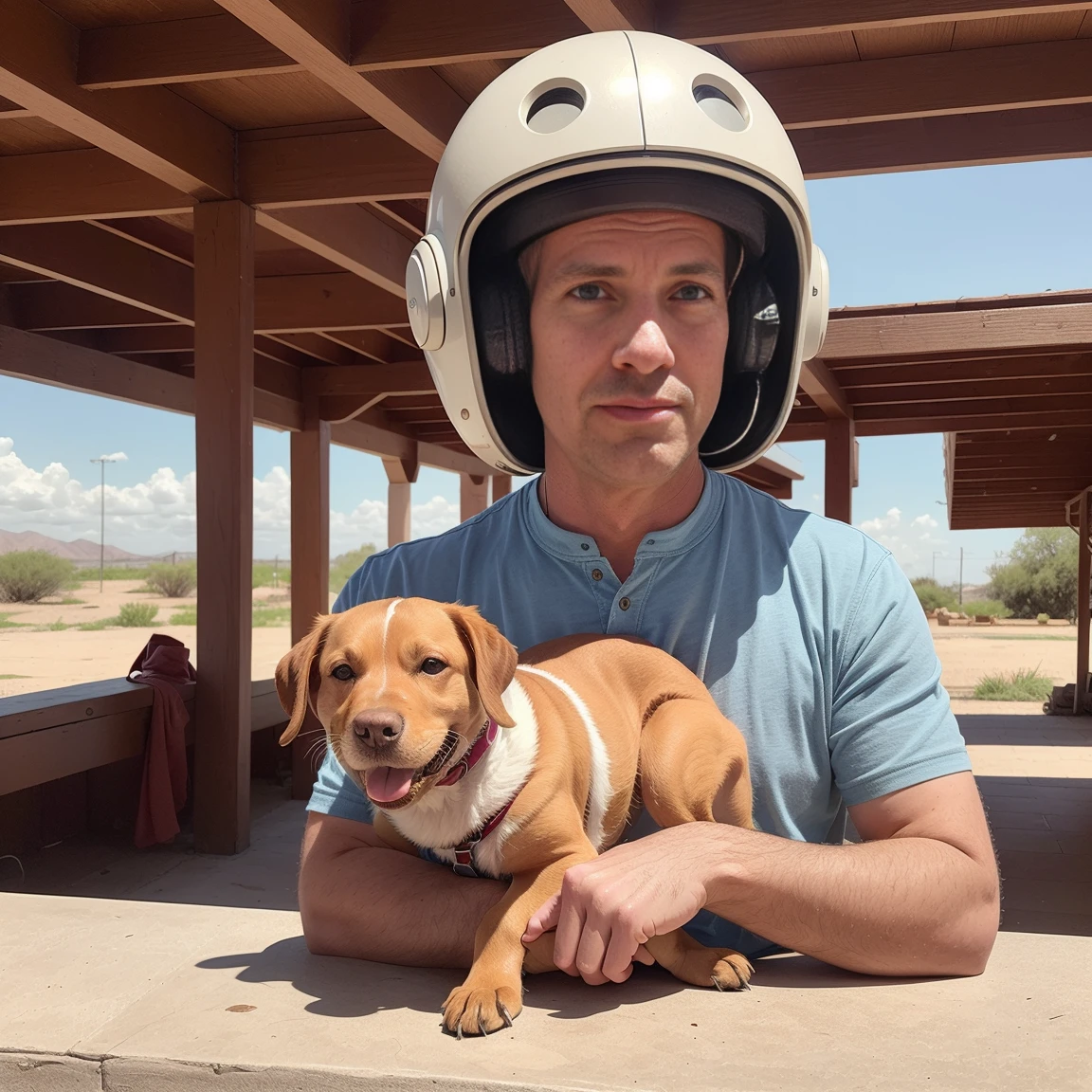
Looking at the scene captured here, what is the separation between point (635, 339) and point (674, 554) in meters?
0.38

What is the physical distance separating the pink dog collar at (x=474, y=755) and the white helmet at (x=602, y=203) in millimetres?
691

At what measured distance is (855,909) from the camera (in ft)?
5.10

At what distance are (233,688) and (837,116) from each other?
4880mm

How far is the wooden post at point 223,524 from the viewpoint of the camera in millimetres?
6996

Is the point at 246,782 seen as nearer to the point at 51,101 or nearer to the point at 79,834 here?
the point at 79,834

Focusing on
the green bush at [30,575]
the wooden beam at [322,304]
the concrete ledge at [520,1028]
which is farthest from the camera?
the green bush at [30,575]

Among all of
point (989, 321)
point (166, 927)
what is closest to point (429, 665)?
point (166, 927)

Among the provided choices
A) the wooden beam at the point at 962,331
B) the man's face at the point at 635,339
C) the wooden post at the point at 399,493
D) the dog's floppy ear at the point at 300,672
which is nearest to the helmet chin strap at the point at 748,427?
the man's face at the point at 635,339

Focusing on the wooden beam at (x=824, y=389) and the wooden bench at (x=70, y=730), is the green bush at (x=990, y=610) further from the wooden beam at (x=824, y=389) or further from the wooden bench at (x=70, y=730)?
the wooden bench at (x=70, y=730)

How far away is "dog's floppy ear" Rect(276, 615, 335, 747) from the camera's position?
159 cm

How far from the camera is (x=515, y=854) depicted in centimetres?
152

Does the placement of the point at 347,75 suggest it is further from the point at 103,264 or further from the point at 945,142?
the point at 103,264

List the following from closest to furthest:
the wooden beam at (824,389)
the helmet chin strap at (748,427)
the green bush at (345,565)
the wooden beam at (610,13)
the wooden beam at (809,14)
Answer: the helmet chin strap at (748,427) → the wooden beam at (610,13) → the wooden beam at (809,14) → the wooden beam at (824,389) → the green bush at (345,565)

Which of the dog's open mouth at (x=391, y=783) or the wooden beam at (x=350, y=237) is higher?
the wooden beam at (x=350, y=237)
